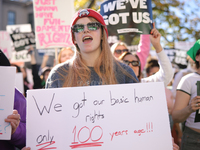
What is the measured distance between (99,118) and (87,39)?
0.68 m

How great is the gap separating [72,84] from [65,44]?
242 cm

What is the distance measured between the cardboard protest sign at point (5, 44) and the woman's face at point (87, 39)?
12.5ft

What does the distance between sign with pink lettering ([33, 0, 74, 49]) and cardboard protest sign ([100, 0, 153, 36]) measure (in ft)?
3.59

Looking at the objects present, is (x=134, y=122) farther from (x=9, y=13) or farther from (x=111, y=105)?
(x=9, y=13)

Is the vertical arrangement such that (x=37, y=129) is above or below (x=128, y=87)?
below

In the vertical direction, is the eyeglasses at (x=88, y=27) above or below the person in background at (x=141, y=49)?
above

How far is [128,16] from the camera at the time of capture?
3.02m

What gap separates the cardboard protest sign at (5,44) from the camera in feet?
17.4

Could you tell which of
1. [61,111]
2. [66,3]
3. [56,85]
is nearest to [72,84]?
[56,85]

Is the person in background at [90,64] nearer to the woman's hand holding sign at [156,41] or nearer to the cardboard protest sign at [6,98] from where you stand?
the cardboard protest sign at [6,98]

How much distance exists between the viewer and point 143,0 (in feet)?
9.65

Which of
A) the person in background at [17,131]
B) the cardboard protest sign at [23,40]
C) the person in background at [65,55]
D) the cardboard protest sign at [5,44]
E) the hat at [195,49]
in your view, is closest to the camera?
the person in background at [17,131]

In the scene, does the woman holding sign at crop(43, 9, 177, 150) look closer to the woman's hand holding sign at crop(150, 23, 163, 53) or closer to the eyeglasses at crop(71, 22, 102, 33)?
the eyeglasses at crop(71, 22, 102, 33)

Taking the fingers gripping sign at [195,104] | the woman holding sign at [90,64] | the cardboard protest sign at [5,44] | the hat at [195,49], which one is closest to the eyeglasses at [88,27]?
the woman holding sign at [90,64]
